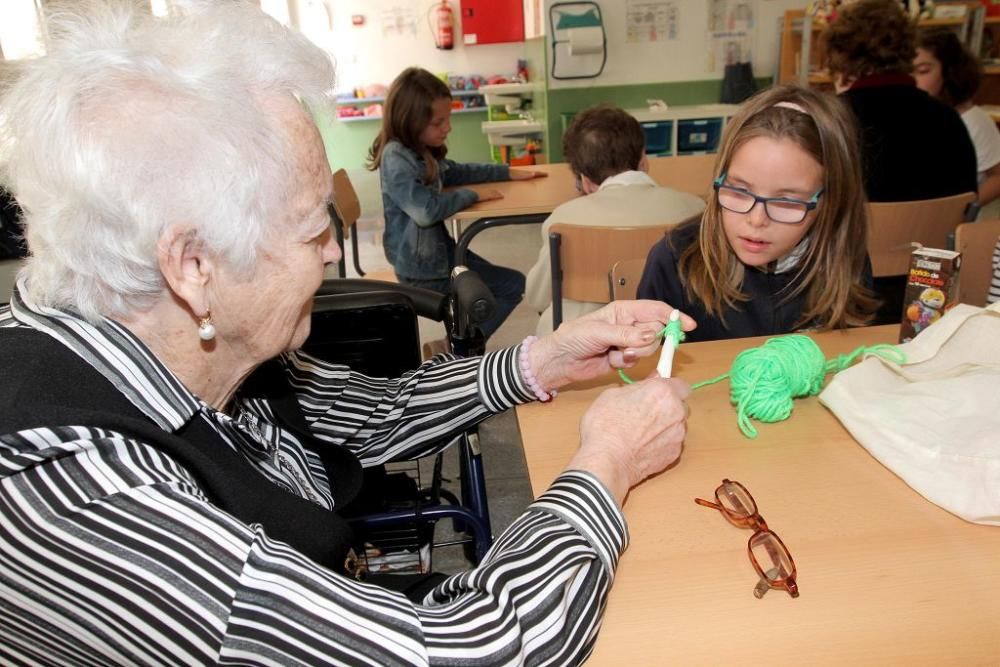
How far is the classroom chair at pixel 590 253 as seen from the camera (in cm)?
203

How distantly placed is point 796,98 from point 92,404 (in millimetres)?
1419

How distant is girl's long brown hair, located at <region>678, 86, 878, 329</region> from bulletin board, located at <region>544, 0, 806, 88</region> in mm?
4130

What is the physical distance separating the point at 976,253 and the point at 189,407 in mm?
1765

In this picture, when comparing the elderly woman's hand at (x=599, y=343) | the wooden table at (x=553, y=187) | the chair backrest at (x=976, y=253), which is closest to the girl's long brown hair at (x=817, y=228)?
the chair backrest at (x=976, y=253)

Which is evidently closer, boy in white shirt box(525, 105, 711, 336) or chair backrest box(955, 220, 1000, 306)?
chair backrest box(955, 220, 1000, 306)

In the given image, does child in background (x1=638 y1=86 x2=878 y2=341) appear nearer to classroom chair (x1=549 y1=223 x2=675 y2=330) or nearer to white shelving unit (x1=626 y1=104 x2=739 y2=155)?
classroom chair (x1=549 y1=223 x2=675 y2=330)

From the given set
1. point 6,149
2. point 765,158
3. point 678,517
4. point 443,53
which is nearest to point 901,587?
point 678,517

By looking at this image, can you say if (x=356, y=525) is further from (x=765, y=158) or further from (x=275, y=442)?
(x=765, y=158)

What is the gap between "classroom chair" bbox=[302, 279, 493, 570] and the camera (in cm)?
131

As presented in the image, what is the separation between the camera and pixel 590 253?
2.11m

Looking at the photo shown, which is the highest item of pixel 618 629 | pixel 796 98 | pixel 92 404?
pixel 796 98

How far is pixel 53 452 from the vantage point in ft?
2.04

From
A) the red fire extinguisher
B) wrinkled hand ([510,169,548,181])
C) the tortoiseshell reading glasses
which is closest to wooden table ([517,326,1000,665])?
the tortoiseshell reading glasses

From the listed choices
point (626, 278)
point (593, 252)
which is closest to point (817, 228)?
point (626, 278)
